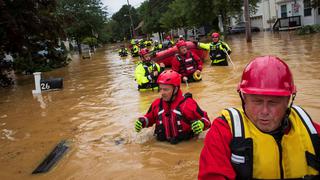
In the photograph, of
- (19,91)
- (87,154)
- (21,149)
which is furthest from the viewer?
(19,91)

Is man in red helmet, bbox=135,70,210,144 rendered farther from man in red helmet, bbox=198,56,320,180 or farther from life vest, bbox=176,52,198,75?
life vest, bbox=176,52,198,75

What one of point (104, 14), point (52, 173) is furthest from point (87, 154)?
point (104, 14)

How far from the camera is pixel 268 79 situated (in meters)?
2.31

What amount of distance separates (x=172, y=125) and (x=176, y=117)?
0.54 ft

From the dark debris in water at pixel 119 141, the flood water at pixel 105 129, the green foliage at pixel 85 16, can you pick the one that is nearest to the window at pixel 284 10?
the green foliage at pixel 85 16

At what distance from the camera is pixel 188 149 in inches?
231

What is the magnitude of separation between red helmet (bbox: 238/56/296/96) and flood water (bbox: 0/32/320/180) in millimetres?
2751

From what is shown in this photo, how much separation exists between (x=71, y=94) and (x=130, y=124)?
6043 mm

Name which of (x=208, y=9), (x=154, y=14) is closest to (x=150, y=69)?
(x=208, y=9)

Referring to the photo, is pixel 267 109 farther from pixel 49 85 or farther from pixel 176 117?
pixel 49 85

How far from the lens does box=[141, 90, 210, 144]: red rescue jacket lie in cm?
586

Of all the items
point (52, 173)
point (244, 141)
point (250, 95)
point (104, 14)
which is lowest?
point (52, 173)

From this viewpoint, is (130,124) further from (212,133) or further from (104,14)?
(104,14)

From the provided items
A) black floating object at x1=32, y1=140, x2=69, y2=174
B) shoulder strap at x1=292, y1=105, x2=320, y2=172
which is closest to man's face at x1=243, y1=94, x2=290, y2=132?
shoulder strap at x1=292, y1=105, x2=320, y2=172
